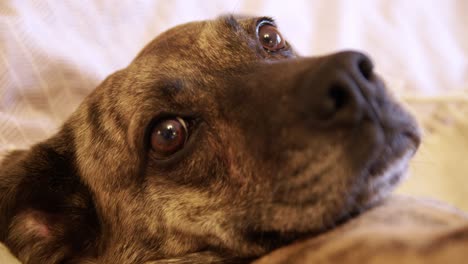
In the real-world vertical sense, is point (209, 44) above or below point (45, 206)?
above

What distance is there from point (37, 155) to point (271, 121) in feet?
3.20

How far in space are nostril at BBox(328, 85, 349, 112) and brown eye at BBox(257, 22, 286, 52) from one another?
669 mm

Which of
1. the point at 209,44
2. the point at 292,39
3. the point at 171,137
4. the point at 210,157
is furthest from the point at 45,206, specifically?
the point at 292,39

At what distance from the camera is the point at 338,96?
109cm

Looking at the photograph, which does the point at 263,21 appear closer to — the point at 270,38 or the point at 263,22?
the point at 263,22

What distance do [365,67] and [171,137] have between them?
0.65m

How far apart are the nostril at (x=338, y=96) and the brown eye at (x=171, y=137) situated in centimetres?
54

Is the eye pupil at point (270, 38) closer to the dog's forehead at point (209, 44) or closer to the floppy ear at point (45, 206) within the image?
the dog's forehead at point (209, 44)

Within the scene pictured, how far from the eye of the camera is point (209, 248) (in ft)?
4.34

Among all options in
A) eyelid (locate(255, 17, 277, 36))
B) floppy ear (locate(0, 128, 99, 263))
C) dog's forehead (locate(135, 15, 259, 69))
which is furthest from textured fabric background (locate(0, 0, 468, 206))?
eyelid (locate(255, 17, 277, 36))

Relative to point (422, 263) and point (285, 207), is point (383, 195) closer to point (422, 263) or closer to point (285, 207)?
point (285, 207)

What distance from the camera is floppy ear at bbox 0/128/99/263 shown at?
1.51 metres

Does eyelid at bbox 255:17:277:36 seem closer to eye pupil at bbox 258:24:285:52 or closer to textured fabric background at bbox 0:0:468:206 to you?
eye pupil at bbox 258:24:285:52

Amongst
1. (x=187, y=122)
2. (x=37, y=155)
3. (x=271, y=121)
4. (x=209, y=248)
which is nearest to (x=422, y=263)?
(x=271, y=121)
